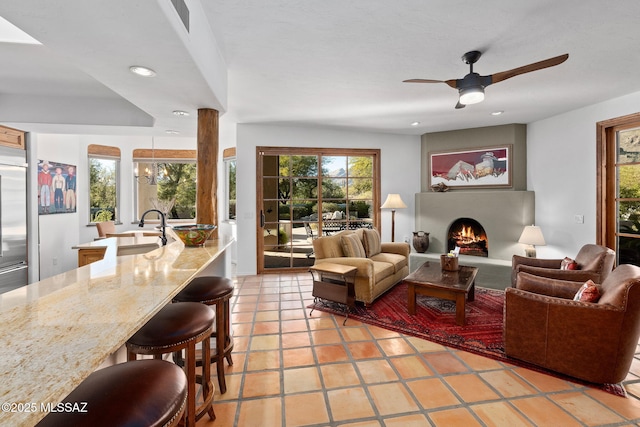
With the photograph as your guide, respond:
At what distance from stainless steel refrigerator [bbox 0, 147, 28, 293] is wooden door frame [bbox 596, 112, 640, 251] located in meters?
7.51

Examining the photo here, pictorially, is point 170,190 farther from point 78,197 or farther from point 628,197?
point 628,197

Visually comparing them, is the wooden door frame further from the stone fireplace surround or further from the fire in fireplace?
the fire in fireplace

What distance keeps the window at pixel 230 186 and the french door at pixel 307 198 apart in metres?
1.60

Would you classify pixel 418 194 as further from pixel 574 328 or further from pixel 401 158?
pixel 574 328

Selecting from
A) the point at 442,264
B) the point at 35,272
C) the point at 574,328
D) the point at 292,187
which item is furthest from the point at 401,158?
the point at 35,272

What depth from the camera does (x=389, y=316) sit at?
333cm

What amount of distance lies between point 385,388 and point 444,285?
140 centimetres

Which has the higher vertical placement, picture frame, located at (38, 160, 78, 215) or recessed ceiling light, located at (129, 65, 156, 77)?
recessed ceiling light, located at (129, 65, 156, 77)

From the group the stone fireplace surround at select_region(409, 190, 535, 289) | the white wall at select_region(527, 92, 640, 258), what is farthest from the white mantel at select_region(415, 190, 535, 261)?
the white wall at select_region(527, 92, 640, 258)

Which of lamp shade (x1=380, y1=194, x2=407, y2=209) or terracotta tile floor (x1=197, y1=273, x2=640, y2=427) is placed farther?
lamp shade (x1=380, y1=194, x2=407, y2=209)

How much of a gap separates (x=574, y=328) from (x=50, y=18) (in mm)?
3740

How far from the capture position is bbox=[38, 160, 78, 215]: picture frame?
4465mm

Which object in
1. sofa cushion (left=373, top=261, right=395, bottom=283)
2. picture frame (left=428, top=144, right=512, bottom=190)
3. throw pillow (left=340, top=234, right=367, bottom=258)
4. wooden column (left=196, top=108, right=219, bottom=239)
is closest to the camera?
wooden column (left=196, top=108, right=219, bottom=239)

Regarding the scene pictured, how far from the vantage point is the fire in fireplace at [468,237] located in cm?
527
